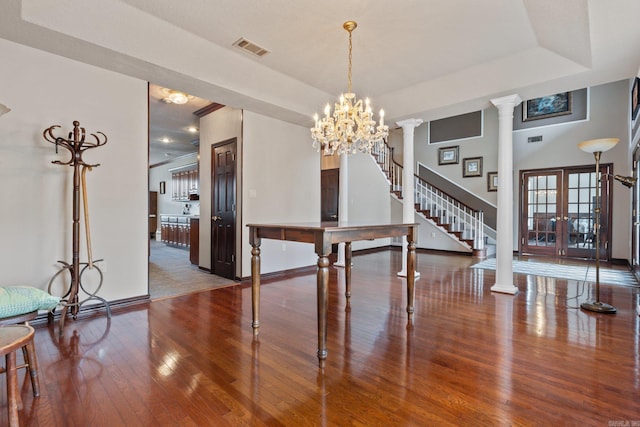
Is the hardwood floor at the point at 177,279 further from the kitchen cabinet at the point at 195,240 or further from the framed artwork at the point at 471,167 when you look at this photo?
the framed artwork at the point at 471,167

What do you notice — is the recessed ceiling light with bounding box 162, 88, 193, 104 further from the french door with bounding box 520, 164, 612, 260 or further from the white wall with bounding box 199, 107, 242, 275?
the french door with bounding box 520, 164, 612, 260

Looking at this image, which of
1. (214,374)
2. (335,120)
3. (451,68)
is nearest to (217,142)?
(335,120)

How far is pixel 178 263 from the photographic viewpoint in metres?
6.09

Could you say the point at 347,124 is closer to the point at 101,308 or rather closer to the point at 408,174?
the point at 408,174

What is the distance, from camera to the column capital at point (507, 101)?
3.93 meters

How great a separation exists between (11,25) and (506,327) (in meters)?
4.89

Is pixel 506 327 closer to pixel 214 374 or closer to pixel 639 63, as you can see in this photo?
pixel 214 374

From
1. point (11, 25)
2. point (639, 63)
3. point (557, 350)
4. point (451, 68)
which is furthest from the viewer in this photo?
point (451, 68)

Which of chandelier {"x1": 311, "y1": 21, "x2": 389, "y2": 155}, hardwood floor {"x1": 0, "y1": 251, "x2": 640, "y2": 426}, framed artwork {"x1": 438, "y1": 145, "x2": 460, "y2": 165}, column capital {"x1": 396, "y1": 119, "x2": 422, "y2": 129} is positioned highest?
framed artwork {"x1": 438, "y1": 145, "x2": 460, "y2": 165}

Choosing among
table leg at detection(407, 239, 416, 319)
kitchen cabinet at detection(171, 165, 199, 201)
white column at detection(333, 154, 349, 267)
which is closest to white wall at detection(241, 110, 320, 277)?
white column at detection(333, 154, 349, 267)

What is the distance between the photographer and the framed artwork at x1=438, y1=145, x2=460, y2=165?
871 centimetres

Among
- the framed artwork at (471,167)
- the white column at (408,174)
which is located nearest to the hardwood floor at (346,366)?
the white column at (408,174)

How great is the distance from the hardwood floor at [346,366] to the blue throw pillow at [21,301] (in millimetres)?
432

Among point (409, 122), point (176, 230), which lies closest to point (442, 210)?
point (409, 122)
